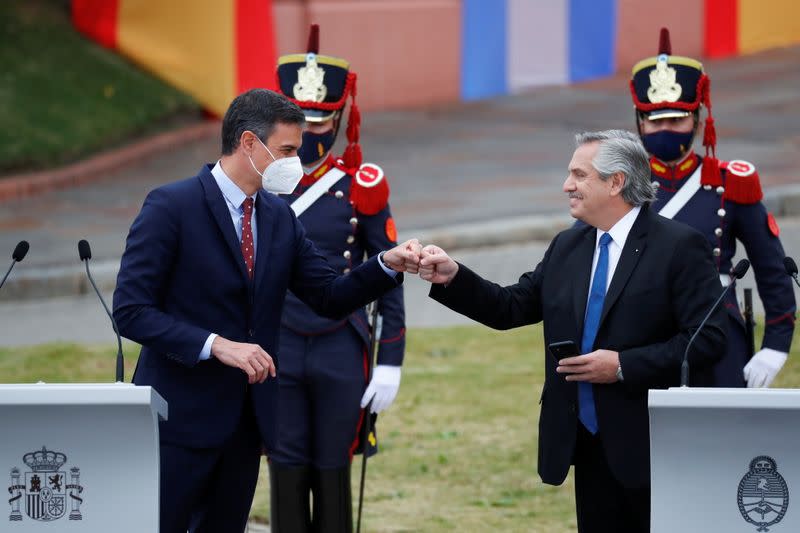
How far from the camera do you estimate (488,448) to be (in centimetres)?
→ 854

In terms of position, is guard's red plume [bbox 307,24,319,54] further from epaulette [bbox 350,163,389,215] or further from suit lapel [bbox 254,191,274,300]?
suit lapel [bbox 254,191,274,300]

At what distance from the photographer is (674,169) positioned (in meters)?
6.26

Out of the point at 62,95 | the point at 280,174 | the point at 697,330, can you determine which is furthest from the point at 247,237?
the point at 62,95

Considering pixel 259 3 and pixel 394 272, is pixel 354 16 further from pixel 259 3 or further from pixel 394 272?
pixel 394 272

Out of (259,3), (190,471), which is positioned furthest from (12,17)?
(190,471)

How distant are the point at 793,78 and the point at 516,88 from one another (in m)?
3.52

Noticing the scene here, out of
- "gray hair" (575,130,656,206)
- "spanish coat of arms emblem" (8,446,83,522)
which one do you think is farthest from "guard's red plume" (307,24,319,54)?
"spanish coat of arms emblem" (8,446,83,522)

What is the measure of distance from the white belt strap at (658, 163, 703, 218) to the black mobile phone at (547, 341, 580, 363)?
148 cm

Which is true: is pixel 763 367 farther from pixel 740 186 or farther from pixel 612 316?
pixel 612 316

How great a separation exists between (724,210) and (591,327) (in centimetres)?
150

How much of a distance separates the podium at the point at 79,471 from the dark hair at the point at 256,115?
3.22 feet

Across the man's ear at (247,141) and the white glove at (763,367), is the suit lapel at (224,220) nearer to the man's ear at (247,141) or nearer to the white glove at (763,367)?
the man's ear at (247,141)

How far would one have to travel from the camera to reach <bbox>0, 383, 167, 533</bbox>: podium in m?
4.40

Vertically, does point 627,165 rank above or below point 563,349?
above
